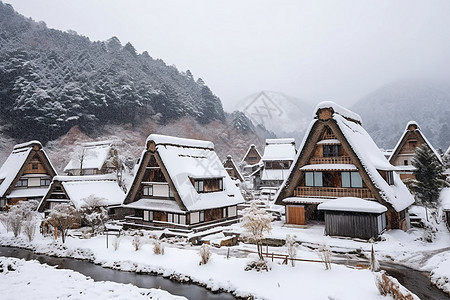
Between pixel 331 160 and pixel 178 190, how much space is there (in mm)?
14050

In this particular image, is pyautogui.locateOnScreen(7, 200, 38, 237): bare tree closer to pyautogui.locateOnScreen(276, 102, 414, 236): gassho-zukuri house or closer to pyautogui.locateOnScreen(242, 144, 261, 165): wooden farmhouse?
pyautogui.locateOnScreen(276, 102, 414, 236): gassho-zukuri house

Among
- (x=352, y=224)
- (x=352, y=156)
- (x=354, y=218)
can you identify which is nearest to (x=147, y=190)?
(x=352, y=224)

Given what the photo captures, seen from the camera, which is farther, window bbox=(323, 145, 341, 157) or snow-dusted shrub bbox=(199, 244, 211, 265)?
window bbox=(323, 145, 341, 157)

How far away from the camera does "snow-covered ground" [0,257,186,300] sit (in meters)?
13.6

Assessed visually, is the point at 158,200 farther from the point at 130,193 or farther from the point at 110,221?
the point at 110,221

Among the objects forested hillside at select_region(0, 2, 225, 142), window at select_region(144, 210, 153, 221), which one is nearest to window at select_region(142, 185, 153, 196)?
window at select_region(144, 210, 153, 221)

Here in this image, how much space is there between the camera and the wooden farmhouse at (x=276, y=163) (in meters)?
50.4

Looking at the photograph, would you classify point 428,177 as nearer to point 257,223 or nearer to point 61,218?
point 257,223

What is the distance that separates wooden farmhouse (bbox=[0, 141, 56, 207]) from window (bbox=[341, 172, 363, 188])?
3802 centimetres

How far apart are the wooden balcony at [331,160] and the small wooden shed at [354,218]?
3379 mm

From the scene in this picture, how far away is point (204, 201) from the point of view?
2578 cm

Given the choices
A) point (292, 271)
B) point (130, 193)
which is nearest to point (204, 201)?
point (130, 193)

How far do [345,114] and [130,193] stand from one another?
23226mm

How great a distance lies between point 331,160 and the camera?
81.1ft
